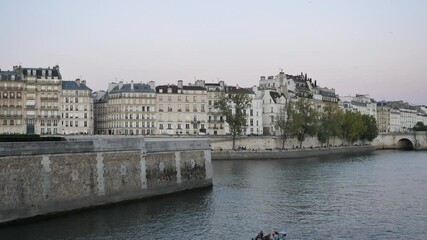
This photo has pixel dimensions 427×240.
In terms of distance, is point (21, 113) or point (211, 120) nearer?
point (21, 113)

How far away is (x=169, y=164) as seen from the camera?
41.2 m

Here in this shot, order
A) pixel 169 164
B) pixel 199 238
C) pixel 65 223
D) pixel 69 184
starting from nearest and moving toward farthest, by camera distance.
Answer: pixel 199 238
pixel 65 223
pixel 69 184
pixel 169 164

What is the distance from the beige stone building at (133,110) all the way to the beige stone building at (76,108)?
4983mm

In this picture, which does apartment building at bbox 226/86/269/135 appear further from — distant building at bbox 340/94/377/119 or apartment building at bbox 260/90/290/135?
distant building at bbox 340/94/377/119

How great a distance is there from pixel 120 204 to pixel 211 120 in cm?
7378

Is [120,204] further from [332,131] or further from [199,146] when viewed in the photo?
[332,131]

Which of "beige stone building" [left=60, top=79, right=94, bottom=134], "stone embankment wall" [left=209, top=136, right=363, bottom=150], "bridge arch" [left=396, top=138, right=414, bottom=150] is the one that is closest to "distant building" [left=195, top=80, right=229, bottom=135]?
"stone embankment wall" [left=209, top=136, right=363, bottom=150]

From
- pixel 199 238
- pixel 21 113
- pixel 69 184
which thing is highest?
pixel 21 113

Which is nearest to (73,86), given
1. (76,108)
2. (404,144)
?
(76,108)

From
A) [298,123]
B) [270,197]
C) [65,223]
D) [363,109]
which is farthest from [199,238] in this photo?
[363,109]

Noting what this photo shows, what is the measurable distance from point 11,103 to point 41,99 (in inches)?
211

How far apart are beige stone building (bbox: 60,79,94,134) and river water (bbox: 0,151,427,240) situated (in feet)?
180

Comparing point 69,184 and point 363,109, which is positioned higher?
point 363,109

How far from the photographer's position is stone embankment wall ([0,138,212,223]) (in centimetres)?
2906
